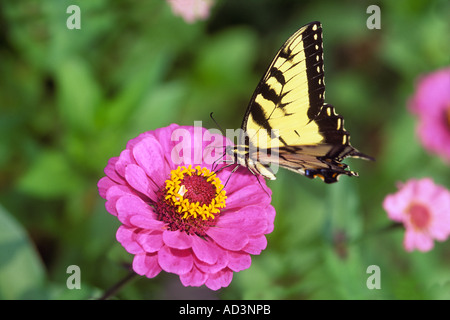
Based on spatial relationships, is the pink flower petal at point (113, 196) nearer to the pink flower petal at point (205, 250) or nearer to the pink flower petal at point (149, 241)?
the pink flower petal at point (149, 241)

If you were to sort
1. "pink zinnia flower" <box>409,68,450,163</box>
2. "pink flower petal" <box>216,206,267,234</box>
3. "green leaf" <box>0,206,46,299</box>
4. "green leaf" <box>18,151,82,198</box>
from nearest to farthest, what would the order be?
"pink flower petal" <box>216,206,267,234</box> → "green leaf" <box>0,206,46,299</box> → "green leaf" <box>18,151,82,198</box> → "pink zinnia flower" <box>409,68,450,163</box>

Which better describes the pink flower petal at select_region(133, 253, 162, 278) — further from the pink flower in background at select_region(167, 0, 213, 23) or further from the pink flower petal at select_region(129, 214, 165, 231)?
the pink flower in background at select_region(167, 0, 213, 23)

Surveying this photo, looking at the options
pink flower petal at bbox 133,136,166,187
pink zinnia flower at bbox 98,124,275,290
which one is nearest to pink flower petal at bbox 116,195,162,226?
pink zinnia flower at bbox 98,124,275,290

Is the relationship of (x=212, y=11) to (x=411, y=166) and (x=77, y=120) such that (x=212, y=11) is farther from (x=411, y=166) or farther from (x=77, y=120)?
(x=411, y=166)

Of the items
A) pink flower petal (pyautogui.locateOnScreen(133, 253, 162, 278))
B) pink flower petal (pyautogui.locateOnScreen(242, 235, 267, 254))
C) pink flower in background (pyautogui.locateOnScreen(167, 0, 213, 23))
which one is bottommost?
pink flower petal (pyautogui.locateOnScreen(133, 253, 162, 278))

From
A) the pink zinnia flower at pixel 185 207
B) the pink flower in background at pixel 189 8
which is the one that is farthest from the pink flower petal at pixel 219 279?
the pink flower in background at pixel 189 8
